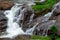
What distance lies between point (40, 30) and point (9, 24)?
5.28 m

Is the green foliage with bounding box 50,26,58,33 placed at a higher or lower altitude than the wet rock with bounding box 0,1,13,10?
lower

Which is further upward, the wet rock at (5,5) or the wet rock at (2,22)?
the wet rock at (5,5)

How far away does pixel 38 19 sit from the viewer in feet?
66.2

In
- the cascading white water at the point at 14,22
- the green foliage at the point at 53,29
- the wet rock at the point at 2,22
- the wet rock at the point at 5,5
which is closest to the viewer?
the green foliage at the point at 53,29

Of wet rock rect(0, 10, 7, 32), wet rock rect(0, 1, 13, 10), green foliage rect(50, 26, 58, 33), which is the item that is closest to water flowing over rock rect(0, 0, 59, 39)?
wet rock rect(0, 10, 7, 32)

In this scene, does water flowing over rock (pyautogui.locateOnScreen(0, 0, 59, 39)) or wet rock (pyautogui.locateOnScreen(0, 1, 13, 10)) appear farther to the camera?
wet rock (pyautogui.locateOnScreen(0, 1, 13, 10))

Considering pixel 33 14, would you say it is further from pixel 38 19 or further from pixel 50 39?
pixel 50 39

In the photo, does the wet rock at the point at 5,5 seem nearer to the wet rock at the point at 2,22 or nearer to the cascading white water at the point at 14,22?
the cascading white water at the point at 14,22

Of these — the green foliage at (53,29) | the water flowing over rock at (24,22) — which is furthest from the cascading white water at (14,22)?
the green foliage at (53,29)

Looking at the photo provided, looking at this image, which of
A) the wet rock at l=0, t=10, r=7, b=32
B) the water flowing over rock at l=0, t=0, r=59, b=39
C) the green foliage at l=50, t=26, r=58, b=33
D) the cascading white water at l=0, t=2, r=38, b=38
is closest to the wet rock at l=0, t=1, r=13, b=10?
the cascading white water at l=0, t=2, r=38, b=38

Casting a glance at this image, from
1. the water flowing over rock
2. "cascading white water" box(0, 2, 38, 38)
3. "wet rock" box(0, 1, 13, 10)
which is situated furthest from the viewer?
"wet rock" box(0, 1, 13, 10)

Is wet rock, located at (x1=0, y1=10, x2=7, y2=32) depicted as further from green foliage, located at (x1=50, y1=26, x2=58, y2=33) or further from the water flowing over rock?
green foliage, located at (x1=50, y1=26, x2=58, y2=33)

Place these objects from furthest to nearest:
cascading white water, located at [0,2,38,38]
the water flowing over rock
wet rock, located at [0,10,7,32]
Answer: wet rock, located at [0,10,7,32], cascading white water, located at [0,2,38,38], the water flowing over rock

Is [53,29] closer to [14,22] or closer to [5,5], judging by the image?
[14,22]
